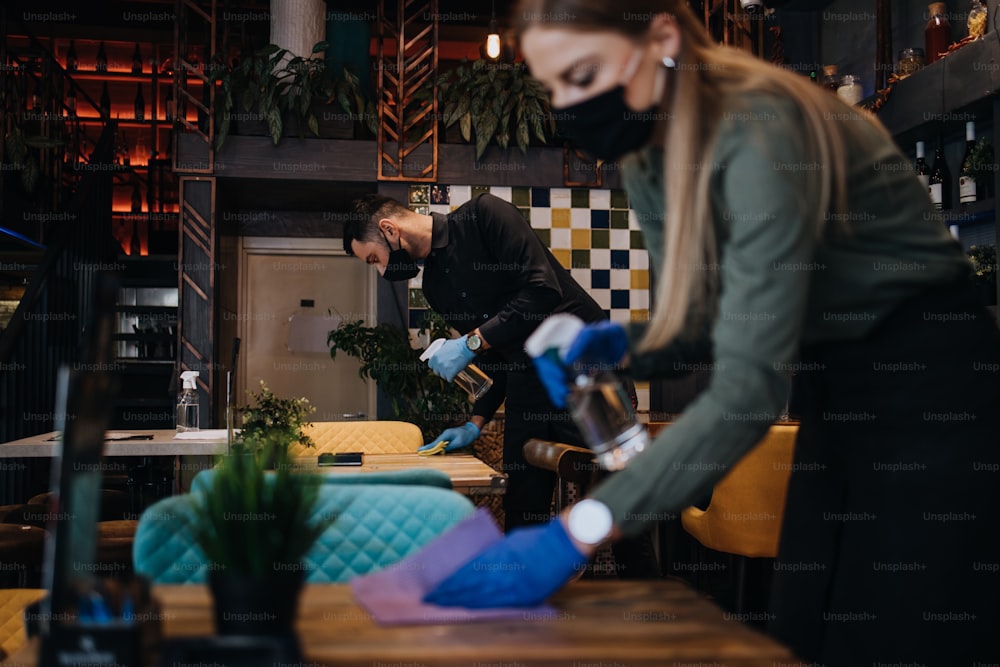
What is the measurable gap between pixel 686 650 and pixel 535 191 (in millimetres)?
5997

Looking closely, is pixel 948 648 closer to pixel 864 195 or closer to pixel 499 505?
pixel 864 195

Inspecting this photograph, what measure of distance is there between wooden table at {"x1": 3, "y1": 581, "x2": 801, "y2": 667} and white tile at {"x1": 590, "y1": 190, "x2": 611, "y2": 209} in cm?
583

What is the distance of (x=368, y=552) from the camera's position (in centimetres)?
154

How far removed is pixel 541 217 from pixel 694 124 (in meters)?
5.67

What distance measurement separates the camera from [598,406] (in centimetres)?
105

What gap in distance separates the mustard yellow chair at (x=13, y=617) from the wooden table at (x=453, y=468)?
72 centimetres

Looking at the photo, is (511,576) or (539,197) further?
(539,197)

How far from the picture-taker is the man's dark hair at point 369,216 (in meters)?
3.53

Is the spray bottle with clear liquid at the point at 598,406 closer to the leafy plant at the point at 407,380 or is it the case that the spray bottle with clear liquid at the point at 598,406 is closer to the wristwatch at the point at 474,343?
the wristwatch at the point at 474,343

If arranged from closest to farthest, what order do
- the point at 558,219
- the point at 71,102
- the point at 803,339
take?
the point at 803,339 < the point at 558,219 < the point at 71,102

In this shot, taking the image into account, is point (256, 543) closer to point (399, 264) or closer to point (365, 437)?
point (399, 264)

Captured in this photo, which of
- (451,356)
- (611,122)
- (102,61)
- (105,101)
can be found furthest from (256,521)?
(102,61)

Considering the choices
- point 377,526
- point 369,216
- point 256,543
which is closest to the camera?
point 256,543

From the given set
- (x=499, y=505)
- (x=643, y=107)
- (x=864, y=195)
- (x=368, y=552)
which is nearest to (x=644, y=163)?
(x=643, y=107)
